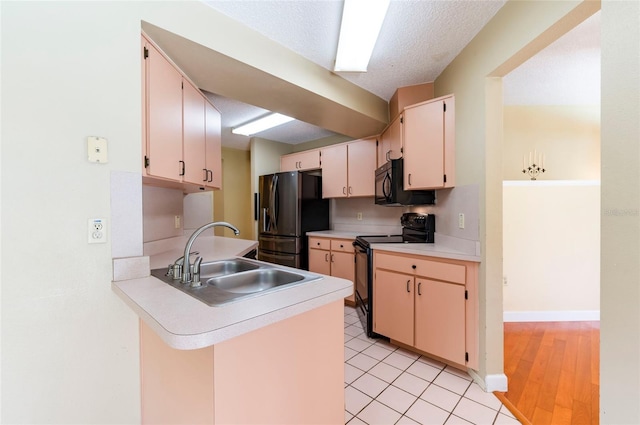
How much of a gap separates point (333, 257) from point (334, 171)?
124 cm

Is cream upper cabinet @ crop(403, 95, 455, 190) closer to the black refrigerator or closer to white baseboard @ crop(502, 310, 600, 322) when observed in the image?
the black refrigerator

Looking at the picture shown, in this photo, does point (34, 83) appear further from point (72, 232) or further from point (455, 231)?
point (455, 231)

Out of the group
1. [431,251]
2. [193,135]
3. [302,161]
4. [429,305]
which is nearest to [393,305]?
[429,305]

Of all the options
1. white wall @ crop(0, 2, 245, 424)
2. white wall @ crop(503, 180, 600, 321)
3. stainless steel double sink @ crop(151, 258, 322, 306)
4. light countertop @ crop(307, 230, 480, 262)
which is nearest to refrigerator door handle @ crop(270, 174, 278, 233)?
light countertop @ crop(307, 230, 480, 262)

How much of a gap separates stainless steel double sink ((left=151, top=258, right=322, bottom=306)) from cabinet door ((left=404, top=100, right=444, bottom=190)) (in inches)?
59.4

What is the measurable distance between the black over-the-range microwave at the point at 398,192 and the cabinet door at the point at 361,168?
2.25ft

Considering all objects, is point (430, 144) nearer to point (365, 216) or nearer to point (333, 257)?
point (365, 216)

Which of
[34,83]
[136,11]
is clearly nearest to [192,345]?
[34,83]

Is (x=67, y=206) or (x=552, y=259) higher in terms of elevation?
(x=67, y=206)

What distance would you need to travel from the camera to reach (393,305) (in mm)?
2258

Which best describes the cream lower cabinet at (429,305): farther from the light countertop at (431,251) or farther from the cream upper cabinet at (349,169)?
the cream upper cabinet at (349,169)

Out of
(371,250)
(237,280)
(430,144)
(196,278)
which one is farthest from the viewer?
(371,250)

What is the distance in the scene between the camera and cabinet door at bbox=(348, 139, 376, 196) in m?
3.23

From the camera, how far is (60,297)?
3.30 feet
